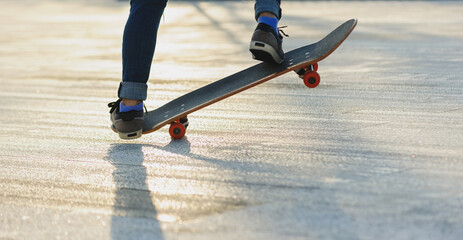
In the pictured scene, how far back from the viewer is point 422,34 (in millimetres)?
6742

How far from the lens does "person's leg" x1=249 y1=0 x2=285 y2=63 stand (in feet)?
9.59

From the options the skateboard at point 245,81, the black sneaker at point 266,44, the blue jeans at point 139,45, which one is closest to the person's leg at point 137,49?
the blue jeans at point 139,45

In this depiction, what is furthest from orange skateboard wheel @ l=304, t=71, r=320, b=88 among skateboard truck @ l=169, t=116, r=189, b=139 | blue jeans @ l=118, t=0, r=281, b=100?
blue jeans @ l=118, t=0, r=281, b=100

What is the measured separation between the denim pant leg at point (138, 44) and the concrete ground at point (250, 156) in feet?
0.84

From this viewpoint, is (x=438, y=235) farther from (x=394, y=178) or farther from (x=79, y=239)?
(x=79, y=239)

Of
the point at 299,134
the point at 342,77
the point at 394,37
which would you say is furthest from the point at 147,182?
the point at 394,37

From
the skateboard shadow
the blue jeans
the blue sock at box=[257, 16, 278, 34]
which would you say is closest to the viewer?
the skateboard shadow

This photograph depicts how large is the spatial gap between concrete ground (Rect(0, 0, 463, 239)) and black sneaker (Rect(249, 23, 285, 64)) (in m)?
0.32

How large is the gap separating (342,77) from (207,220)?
269 centimetres

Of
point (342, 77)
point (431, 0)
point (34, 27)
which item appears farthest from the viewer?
point (431, 0)

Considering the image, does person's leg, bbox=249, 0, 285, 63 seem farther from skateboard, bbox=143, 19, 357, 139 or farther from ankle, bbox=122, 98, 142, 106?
ankle, bbox=122, 98, 142, 106

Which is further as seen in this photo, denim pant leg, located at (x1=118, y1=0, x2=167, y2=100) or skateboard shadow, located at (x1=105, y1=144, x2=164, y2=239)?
denim pant leg, located at (x1=118, y1=0, x2=167, y2=100)

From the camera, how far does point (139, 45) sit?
9.44 ft

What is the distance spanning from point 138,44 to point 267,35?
1.76 ft
